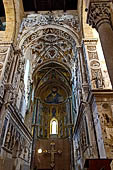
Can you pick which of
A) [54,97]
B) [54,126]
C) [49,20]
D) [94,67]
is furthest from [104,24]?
[54,97]

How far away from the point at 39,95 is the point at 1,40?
993 centimetres

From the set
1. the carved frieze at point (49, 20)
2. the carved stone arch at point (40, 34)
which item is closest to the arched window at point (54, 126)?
the carved stone arch at point (40, 34)

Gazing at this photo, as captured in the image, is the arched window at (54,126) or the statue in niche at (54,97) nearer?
the arched window at (54,126)

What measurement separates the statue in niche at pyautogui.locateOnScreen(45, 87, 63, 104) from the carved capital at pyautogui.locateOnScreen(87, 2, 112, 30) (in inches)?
552

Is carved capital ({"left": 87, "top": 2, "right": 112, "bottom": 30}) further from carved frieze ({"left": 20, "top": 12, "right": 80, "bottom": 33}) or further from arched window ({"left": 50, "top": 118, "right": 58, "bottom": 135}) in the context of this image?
arched window ({"left": 50, "top": 118, "right": 58, "bottom": 135})

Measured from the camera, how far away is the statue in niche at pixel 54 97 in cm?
Answer: 1823

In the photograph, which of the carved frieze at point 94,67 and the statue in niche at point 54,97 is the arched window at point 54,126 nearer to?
the statue in niche at point 54,97

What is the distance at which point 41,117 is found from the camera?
1650 centimetres

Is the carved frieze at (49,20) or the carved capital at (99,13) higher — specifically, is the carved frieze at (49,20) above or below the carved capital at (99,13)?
above

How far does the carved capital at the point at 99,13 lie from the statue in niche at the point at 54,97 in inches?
552

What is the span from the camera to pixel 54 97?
60.8ft

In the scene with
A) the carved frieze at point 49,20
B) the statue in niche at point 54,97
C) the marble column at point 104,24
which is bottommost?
the marble column at point 104,24

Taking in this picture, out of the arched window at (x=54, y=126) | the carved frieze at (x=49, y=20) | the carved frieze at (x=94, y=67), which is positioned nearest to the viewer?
the carved frieze at (x=94, y=67)

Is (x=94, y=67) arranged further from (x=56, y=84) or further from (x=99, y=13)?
(x=56, y=84)
